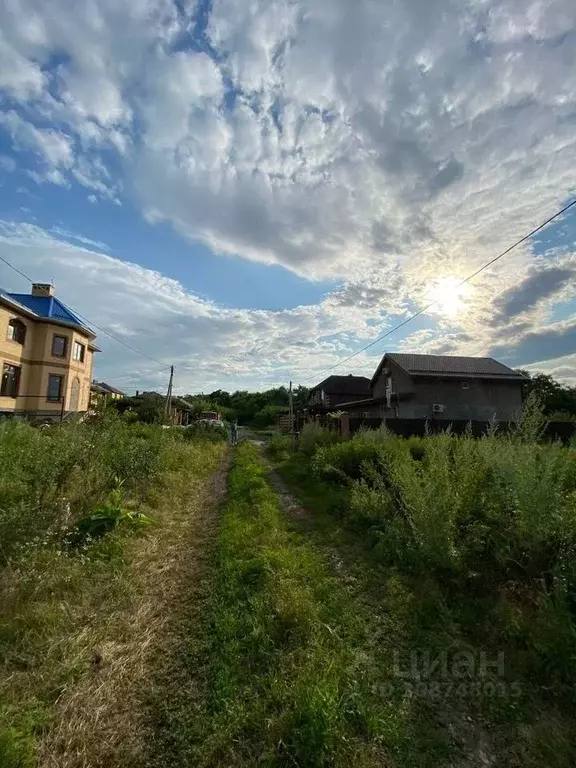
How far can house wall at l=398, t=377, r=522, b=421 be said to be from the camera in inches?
858

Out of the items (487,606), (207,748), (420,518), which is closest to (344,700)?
(207,748)

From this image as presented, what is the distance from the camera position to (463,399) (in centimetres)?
2234

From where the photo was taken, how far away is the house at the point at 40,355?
20.5 metres

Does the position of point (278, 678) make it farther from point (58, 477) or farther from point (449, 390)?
point (449, 390)

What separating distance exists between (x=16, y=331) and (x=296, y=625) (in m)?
24.4

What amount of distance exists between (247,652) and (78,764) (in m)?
1.17

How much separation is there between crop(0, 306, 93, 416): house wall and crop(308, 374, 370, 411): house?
2257 centimetres

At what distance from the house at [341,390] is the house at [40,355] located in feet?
73.1

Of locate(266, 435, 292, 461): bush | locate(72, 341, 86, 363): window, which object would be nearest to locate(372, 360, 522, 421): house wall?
locate(266, 435, 292, 461): bush

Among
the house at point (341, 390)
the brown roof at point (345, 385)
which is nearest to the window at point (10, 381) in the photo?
the house at point (341, 390)

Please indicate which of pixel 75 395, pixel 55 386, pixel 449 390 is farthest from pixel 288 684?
pixel 75 395

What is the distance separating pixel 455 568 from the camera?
3.62 meters

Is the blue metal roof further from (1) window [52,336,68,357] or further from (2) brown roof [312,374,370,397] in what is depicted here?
(2) brown roof [312,374,370,397]

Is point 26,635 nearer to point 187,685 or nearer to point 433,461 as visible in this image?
point 187,685
